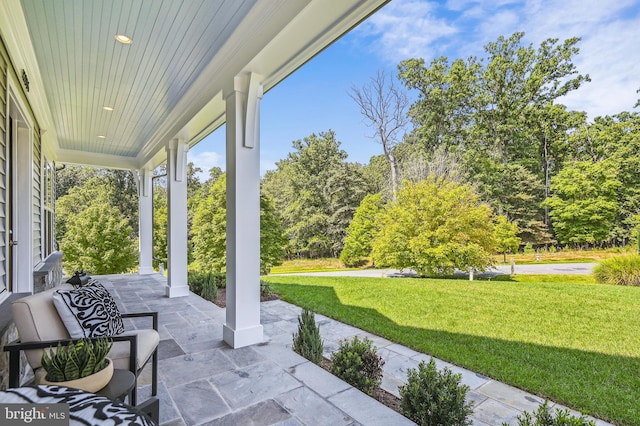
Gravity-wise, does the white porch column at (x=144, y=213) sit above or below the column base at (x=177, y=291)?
above

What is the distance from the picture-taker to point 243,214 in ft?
10.2

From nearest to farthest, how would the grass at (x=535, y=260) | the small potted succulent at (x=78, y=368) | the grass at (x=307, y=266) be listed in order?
1. the small potted succulent at (x=78, y=368)
2. the grass at (x=535, y=260)
3. the grass at (x=307, y=266)

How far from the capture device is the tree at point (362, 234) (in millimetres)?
13852

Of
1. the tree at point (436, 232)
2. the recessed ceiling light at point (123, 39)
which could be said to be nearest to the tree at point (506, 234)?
the tree at point (436, 232)

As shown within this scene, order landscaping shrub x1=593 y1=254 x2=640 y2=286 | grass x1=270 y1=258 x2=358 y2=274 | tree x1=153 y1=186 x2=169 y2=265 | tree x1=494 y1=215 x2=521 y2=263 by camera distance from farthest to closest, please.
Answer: grass x1=270 y1=258 x2=358 y2=274 < tree x1=153 y1=186 x2=169 y2=265 < tree x1=494 y1=215 x2=521 y2=263 < landscaping shrub x1=593 y1=254 x2=640 y2=286

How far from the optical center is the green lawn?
9.04 ft

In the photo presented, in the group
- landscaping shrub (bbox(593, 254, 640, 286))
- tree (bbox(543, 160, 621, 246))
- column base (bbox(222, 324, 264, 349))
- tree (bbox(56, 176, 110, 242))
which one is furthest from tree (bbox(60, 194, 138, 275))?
tree (bbox(543, 160, 621, 246))

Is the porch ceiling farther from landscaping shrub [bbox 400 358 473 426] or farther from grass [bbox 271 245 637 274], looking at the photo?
grass [bbox 271 245 637 274]

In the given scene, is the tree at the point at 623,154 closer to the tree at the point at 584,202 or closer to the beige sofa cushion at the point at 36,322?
the tree at the point at 584,202

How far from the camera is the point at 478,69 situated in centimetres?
1605

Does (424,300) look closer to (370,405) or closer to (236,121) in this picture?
(370,405)

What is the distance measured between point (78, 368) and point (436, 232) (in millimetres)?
8540

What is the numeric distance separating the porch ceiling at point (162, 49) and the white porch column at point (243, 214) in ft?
0.86

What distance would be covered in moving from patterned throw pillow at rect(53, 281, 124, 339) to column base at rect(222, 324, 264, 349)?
1108 mm
